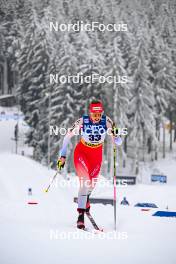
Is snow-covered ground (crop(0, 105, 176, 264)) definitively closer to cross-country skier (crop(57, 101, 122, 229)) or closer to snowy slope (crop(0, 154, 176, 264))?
snowy slope (crop(0, 154, 176, 264))

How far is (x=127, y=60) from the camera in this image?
4050 cm

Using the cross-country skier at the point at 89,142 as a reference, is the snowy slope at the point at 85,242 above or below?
below

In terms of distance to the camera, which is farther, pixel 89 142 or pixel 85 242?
pixel 89 142

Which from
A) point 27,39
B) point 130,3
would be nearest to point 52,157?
point 27,39

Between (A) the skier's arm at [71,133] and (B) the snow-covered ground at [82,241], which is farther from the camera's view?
(A) the skier's arm at [71,133]

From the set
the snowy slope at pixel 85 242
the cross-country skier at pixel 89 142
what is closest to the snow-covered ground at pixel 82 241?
the snowy slope at pixel 85 242

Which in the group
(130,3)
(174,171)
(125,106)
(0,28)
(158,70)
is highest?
(130,3)

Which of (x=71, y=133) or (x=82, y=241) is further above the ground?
(x=71, y=133)

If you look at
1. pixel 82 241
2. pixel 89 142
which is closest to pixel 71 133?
pixel 89 142

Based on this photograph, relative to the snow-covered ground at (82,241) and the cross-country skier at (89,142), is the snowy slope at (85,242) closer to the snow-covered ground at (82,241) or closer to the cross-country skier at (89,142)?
the snow-covered ground at (82,241)

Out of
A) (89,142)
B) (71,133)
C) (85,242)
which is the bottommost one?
(85,242)

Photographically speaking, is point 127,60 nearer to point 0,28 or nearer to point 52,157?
point 52,157

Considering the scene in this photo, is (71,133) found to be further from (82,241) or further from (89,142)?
(82,241)

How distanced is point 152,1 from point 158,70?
29.5m
